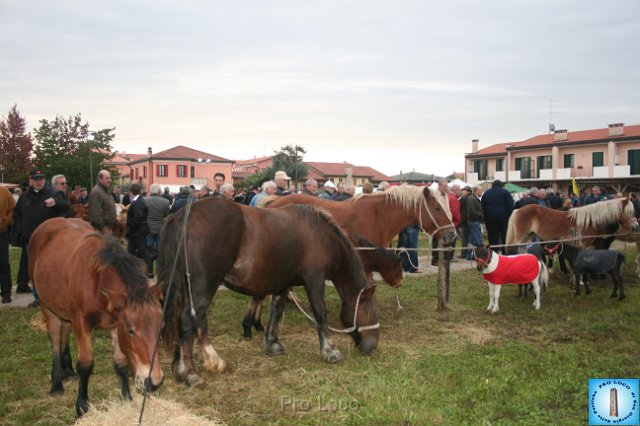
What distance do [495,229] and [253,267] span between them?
940cm

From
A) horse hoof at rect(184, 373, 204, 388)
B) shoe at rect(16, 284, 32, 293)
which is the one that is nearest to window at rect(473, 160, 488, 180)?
shoe at rect(16, 284, 32, 293)

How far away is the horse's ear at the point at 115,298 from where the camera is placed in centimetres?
348

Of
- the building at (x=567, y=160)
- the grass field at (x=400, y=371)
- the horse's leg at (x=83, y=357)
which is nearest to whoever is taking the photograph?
the horse's leg at (x=83, y=357)

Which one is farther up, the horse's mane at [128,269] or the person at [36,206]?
the person at [36,206]

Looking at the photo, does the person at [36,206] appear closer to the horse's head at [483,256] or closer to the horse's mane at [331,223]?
the horse's mane at [331,223]

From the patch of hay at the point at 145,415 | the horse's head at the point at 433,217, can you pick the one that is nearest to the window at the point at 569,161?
the horse's head at the point at 433,217

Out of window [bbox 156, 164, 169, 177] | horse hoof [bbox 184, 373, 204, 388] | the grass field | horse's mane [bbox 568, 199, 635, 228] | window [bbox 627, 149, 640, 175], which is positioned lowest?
the grass field

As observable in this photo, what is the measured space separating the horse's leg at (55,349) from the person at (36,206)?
3.32 meters

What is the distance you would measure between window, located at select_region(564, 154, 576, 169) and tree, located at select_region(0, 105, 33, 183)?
44371mm

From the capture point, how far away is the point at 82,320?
3889 mm

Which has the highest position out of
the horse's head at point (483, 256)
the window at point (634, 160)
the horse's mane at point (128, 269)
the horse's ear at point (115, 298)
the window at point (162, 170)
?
the window at point (162, 170)

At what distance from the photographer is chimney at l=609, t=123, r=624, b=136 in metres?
40.9

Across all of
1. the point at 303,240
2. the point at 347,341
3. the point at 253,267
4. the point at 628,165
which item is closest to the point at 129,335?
the point at 253,267
